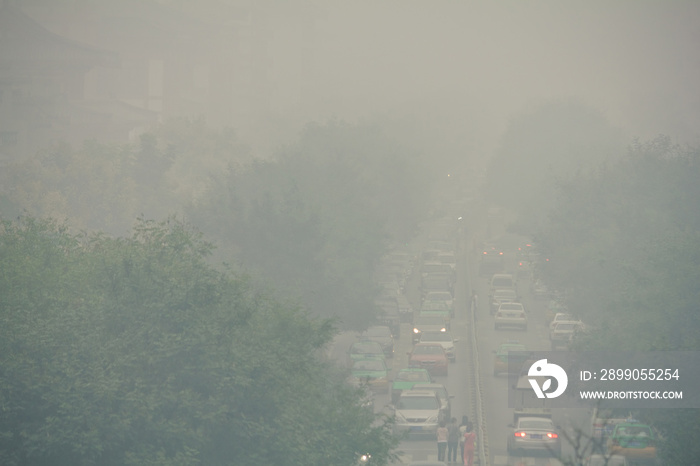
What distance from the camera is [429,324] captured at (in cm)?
5209

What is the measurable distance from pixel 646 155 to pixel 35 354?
42.6m

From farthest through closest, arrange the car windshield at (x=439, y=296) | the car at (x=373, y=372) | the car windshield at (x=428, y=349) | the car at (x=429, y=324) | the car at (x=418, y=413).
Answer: the car windshield at (x=439, y=296) → the car at (x=429, y=324) → the car windshield at (x=428, y=349) → the car at (x=373, y=372) → the car at (x=418, y=413)

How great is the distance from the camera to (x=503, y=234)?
98.2 m

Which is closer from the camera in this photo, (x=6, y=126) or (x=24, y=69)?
(x=6, y=126)

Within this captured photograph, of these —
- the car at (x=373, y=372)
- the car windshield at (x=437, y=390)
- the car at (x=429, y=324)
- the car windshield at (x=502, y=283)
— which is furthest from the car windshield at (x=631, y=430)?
the car windshield at (x=502, y=283)

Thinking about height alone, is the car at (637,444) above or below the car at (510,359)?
below

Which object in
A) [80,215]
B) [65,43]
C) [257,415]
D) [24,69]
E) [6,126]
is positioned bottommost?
[257,415]

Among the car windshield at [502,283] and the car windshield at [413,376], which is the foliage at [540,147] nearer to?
the car windshield at [502,283]

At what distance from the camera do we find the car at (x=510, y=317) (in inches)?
2183

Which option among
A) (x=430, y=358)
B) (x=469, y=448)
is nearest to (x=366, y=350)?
(x=430, y=358)

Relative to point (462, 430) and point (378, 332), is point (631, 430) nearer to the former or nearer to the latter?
point (462, 430)

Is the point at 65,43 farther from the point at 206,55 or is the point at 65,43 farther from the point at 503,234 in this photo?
the point at 206,55

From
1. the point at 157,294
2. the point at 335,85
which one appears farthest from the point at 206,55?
the point at 157,294

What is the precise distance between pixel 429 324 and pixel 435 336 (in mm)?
4161
